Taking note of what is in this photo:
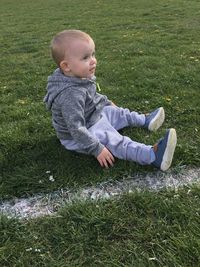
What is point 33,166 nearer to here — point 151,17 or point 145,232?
point 145,232

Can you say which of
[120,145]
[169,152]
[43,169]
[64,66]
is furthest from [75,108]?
[169,152]

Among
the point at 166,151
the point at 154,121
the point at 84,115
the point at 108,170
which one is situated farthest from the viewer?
the point at 154,121

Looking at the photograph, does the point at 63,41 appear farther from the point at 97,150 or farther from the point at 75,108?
the point at 97,150

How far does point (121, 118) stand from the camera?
5781 millimetres

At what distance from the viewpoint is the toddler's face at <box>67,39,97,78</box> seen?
16.7 ft

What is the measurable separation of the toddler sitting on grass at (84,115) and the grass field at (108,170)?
0.16m

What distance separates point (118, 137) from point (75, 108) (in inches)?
23.0

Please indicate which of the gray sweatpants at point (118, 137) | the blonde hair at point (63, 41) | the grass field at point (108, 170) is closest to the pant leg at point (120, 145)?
the gray sweatpants at point (118, 137)

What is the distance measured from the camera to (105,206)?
4.18 meters

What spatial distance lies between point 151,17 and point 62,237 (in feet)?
51.7

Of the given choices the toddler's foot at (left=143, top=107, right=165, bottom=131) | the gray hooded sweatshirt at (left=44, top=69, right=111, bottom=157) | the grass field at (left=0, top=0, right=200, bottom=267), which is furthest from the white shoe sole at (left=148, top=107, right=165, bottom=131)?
the gray hooded sweatshirt at (left=44, top=69, right=111, bottom=157)

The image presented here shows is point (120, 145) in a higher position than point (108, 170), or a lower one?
higher

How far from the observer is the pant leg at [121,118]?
18.9 ft

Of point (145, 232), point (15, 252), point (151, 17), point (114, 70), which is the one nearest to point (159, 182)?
point (145, 232)
